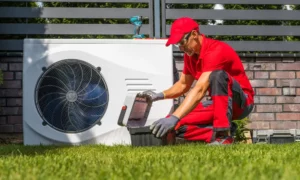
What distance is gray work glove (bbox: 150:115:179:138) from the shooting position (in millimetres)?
3971

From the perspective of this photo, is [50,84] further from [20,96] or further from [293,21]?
[293,21]

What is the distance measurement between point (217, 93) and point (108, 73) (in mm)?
879

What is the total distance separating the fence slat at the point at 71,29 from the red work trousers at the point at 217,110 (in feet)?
5.41

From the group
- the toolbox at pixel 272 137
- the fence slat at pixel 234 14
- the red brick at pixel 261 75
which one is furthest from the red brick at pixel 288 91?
the fence slat at pixel 234 14

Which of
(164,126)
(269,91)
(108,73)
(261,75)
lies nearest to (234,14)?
(261,75)

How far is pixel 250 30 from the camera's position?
6191 mm

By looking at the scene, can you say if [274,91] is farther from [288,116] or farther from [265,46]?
[265,46]

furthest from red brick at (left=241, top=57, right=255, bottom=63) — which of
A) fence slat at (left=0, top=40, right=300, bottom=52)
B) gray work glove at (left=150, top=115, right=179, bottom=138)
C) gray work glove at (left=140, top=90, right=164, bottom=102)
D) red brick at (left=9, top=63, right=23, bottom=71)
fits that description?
gray work glove at (left=150, top=115, right=179, bottom=138)

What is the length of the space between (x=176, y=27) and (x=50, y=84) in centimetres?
103

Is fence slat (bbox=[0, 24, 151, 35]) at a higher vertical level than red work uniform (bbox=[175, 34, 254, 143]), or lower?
higher

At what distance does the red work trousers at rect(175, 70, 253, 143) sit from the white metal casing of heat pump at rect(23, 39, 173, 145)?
22 cm

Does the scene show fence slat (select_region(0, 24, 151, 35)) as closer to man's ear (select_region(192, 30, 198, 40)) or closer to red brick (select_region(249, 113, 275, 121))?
red brick (select_region(249, 113, 275, 121))

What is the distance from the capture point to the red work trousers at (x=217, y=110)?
4.13m

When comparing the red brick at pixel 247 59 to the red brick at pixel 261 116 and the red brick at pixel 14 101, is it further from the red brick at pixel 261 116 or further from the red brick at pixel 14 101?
the red brick at pixel 14 101
